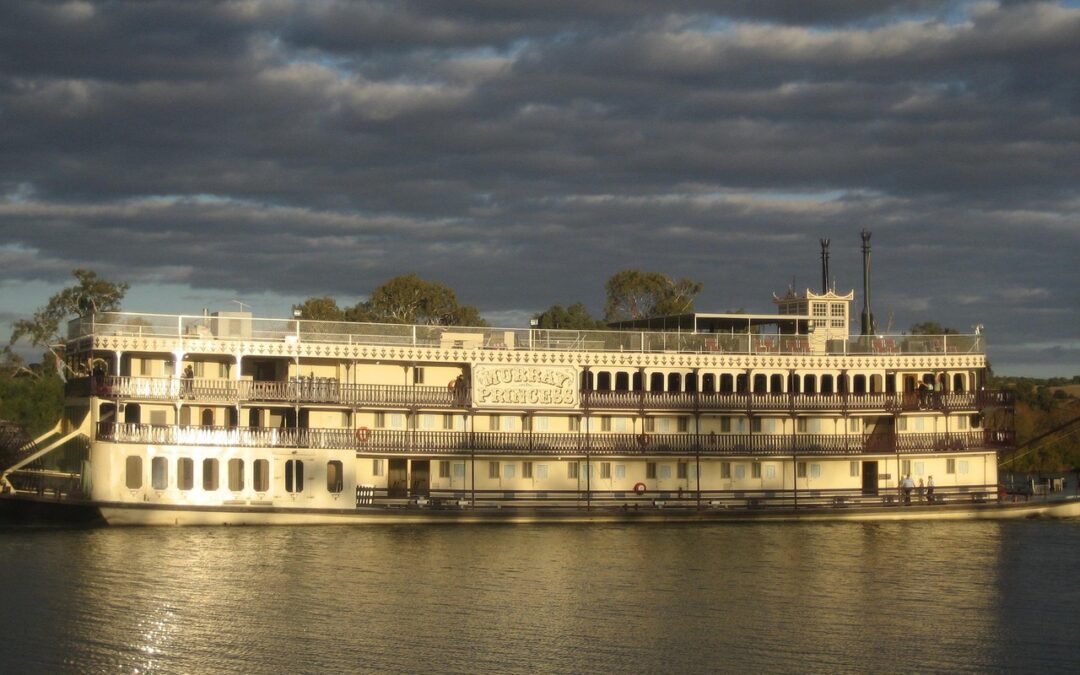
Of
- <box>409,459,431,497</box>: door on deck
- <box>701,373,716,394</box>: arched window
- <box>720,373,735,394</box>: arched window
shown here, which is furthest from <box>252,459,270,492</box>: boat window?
<box>720,373,735,394</box>: arched window

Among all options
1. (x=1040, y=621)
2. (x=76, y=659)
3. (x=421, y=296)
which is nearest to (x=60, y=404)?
(x=421, y=296)

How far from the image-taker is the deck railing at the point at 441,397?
4931 cm

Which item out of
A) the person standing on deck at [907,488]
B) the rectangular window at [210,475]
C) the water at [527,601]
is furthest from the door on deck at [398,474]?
the person standing on deck at [907,488]

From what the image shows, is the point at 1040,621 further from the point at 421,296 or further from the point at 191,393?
the point at 421,296

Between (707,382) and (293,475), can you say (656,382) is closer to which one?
(707,382)

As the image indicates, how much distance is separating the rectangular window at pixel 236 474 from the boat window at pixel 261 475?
0.58 m

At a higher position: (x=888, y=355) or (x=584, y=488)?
(x=888, y=355)

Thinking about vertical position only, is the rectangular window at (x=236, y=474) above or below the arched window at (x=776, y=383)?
below

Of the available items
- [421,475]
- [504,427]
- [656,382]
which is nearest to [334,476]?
[421,475]

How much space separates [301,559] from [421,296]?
5358cm

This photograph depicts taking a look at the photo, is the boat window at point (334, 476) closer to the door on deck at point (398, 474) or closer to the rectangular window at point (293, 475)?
the rectangular window at point (293, 475)

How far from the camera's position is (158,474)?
48.2 m

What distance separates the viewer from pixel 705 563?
43969 mm

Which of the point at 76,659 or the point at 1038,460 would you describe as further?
the point at 1038,460
